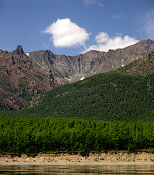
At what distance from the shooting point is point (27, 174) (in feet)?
249

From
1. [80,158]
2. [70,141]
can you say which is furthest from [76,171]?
[70,141]

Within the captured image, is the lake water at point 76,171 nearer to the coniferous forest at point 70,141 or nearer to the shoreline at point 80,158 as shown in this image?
the shoreline at point 80,158

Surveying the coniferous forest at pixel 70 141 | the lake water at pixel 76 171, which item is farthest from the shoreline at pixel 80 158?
the lake water at pixel 76 171

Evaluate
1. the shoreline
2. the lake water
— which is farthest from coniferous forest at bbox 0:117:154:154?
the lake water

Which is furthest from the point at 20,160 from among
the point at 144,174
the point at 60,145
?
→ the point at 144,174

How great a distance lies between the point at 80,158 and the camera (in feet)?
457

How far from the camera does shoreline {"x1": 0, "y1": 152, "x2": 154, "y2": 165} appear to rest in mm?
134875

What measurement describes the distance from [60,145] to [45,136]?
775cm

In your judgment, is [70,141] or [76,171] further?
[70,141]

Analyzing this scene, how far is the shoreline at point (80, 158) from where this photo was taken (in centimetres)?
13488

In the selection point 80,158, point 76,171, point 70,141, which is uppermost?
point 70,141

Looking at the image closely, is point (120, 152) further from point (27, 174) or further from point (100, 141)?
point (27, 174)

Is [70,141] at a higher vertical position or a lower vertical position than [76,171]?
higher

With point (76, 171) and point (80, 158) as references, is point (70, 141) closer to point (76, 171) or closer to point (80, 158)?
point (80, 158)
